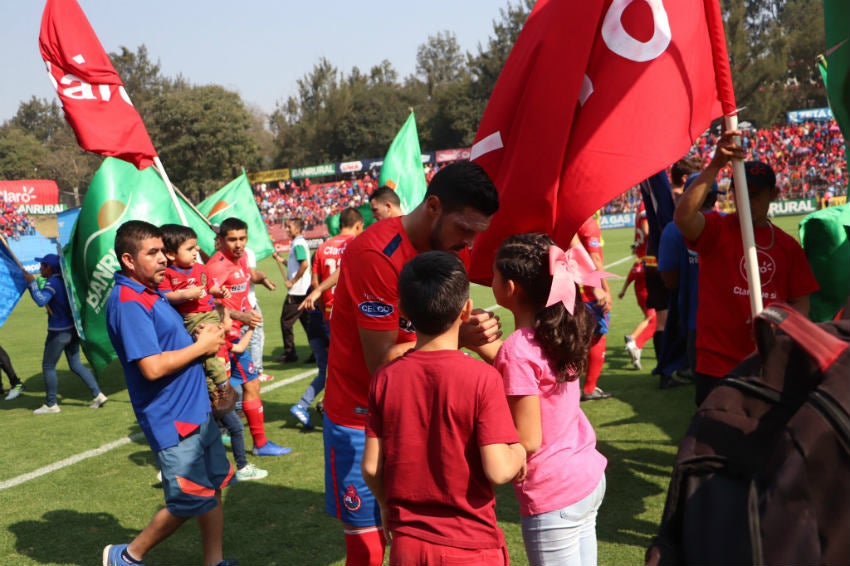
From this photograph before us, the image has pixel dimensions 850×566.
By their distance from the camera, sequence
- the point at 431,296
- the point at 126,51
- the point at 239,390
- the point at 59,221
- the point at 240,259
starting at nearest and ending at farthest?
the point at 431,296
the point at 239,390
the point at 240,259
the point at 59,221
the point at 126,51

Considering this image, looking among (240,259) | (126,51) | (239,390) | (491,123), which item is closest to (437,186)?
(491,123)

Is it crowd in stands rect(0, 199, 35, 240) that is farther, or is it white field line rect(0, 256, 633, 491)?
crowd in stands rect(0, 199, 35, 240)

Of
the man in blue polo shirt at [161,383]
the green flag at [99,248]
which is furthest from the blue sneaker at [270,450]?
the green flag at [99,248]

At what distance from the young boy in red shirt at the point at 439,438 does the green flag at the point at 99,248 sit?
7.66 meters

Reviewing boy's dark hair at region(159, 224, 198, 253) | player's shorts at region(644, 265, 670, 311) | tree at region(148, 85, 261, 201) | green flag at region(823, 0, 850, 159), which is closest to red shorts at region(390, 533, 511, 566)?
green flag at region(823, 0, 850, 159)

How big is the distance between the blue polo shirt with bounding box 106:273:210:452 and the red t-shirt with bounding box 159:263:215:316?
1480 mm

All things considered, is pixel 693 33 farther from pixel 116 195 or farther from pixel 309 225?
pixel 309 225

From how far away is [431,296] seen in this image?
2512mm

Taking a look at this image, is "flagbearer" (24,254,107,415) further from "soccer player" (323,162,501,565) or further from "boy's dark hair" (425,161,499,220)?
"boy's dark hair" (425,161,499,220)

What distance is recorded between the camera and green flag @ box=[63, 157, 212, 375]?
30.5 ft

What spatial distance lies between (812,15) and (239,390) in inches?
2835

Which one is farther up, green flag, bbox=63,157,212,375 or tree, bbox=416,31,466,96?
tree, bbox=416,31,466,96

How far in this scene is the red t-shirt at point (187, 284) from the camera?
577 cm

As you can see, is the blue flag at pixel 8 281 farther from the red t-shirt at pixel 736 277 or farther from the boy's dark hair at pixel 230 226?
the red t-shirt at pixel 736 277
